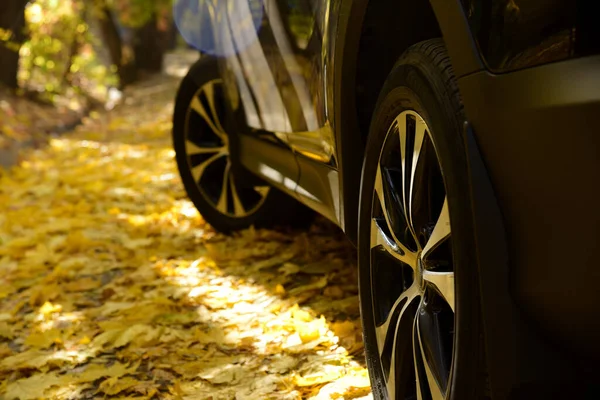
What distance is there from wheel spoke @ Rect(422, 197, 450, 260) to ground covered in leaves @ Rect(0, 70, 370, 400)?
924 mm

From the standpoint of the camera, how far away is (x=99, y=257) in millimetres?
4949

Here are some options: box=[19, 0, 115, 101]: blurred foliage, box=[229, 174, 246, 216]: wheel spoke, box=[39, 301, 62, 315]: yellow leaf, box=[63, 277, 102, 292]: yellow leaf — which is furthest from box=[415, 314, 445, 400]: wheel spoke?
box=[19, 0, 115, 101]: blurred foliage

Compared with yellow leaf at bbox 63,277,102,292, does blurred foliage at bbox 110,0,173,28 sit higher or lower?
higher

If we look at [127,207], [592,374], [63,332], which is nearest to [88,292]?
[63,332]

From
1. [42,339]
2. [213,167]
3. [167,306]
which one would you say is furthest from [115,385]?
[213,167]

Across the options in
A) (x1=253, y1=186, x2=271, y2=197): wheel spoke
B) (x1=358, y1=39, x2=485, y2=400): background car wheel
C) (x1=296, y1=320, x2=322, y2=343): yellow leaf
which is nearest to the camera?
(x1=358, y1=39, x2=485, y2=400): background car wheel

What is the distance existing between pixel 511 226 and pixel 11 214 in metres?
5.27

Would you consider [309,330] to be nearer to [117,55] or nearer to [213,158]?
[213,158]

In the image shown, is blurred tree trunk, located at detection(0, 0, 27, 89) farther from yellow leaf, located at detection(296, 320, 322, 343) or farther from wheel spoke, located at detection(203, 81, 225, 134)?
yellow leaf, located at detection(296, 320, 322, 343)

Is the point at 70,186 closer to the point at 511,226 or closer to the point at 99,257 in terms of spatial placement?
the point at 99,257

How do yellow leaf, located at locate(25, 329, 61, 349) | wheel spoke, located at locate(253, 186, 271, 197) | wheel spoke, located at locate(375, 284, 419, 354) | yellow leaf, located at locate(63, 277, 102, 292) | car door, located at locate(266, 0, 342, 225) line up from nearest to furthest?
wheel spoke, located at locate(375, 284, 419, 354), car door, located at locate(266, 0, 342, 225), yellow leaf, located at locate(25, 329, 61, 349), yellow leaf, located at locate(63, 277, 102, 292), wheel spoke, located at locate(253, 186, 271, 197)

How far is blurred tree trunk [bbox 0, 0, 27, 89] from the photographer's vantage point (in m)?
12.1

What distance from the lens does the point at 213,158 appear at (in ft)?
16.2

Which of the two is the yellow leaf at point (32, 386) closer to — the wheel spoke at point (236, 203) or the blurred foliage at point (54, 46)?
the wheel spoke at point (236, 203)
